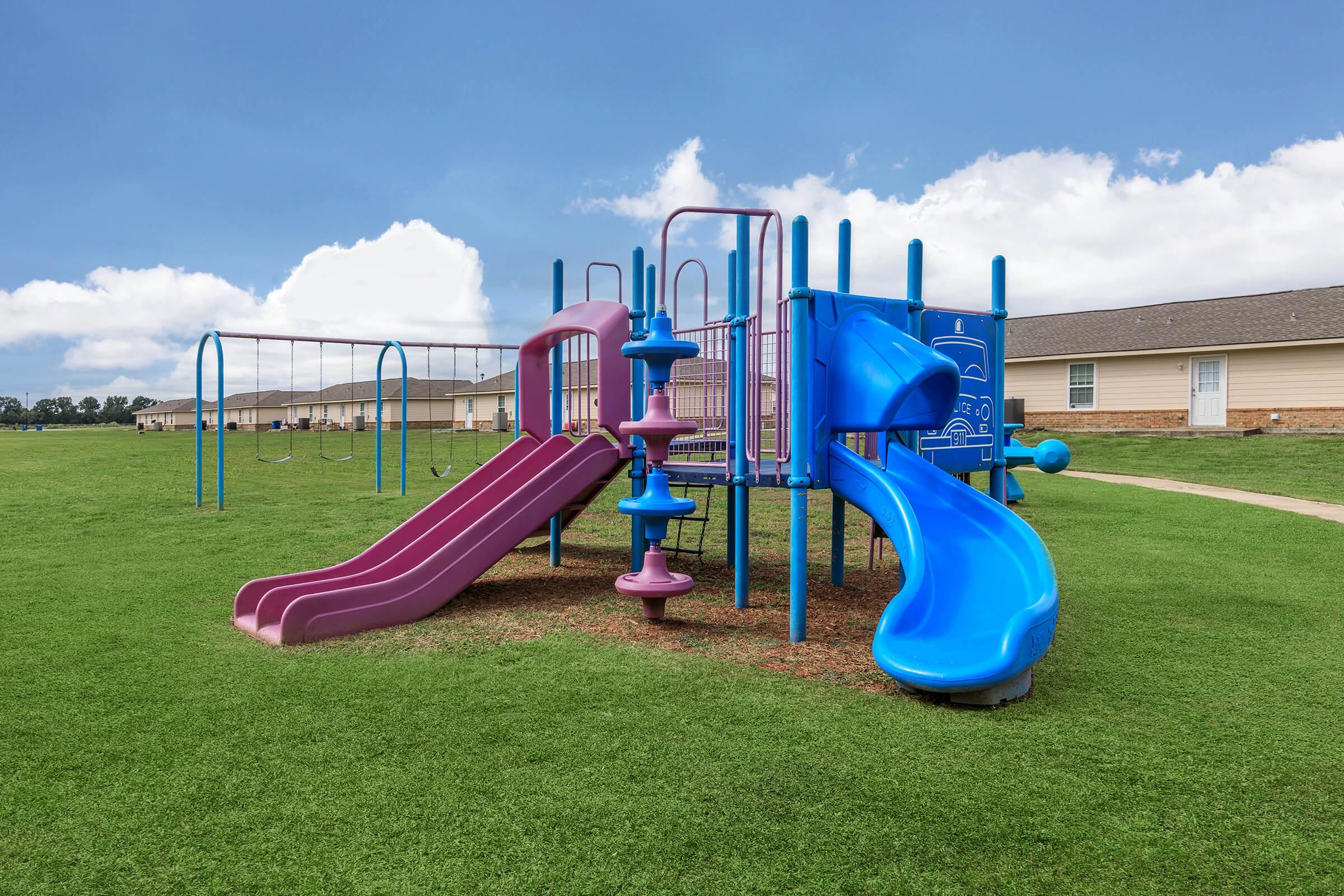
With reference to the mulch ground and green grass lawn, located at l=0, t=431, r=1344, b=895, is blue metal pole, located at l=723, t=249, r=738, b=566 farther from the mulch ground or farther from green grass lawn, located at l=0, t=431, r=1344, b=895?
green grass lawn, located at l=0, t=431, r=1344, b=895

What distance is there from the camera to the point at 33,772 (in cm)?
354

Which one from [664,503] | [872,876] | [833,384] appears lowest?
A: [872,876]

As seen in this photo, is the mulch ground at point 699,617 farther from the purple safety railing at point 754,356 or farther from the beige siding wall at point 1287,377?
the beige siding wall at point 1287,377

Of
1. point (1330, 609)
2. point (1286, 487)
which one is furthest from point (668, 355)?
point (1286, 487)

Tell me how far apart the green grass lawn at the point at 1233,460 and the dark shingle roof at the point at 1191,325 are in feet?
10.1

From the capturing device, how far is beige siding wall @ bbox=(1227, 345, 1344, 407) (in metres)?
22.8

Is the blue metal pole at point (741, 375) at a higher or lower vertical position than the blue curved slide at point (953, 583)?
higher

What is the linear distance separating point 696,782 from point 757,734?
24.1 inches

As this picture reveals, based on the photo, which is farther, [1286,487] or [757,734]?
[1286,487]

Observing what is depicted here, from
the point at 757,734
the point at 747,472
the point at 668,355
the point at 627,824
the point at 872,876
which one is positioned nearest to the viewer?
the point at 872,876

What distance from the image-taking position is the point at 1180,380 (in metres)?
25.1

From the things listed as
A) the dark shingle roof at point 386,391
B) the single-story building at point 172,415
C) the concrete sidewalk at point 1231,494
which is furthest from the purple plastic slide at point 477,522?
the single-story building at point 172,415

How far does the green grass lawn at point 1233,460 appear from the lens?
15.7m

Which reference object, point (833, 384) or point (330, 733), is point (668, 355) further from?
point (330, 733)
